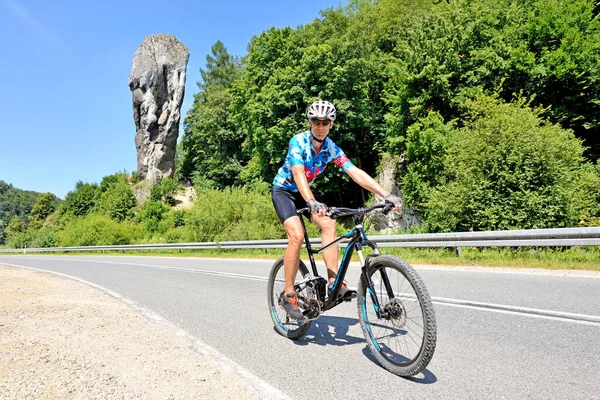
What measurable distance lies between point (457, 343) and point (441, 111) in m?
24.2

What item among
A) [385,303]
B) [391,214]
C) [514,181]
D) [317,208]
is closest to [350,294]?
[385,303]

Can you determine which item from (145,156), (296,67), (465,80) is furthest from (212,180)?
(465,80)

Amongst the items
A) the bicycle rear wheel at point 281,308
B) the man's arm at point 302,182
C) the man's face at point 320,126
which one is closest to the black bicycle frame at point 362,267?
the bicycle rear wheel at point 281,308

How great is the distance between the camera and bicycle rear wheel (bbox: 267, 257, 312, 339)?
4289 mm

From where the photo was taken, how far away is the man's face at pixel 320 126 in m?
4.06

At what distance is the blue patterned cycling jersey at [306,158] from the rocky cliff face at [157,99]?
61.5 m

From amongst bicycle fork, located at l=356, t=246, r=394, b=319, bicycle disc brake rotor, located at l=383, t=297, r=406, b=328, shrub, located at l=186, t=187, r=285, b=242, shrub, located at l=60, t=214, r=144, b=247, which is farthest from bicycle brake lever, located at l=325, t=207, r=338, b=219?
shrub, located at l=60, t=214, r=144, b=247

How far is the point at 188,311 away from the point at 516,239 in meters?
7.59

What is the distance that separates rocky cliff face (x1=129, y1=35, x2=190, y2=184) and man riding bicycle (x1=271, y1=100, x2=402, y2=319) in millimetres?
61521

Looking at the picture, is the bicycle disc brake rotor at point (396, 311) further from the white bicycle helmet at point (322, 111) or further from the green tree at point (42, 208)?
the green tree at point (42, 208)

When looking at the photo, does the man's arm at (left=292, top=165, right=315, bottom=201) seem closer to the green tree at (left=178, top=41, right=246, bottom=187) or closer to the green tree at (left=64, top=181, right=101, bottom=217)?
the green tree at (left=178, top=41, right=246, bottom=187)

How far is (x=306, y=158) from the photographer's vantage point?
4.28 metres

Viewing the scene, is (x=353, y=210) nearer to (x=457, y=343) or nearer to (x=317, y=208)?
(x=317, y=208)

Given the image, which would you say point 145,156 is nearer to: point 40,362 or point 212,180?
point 212,180
